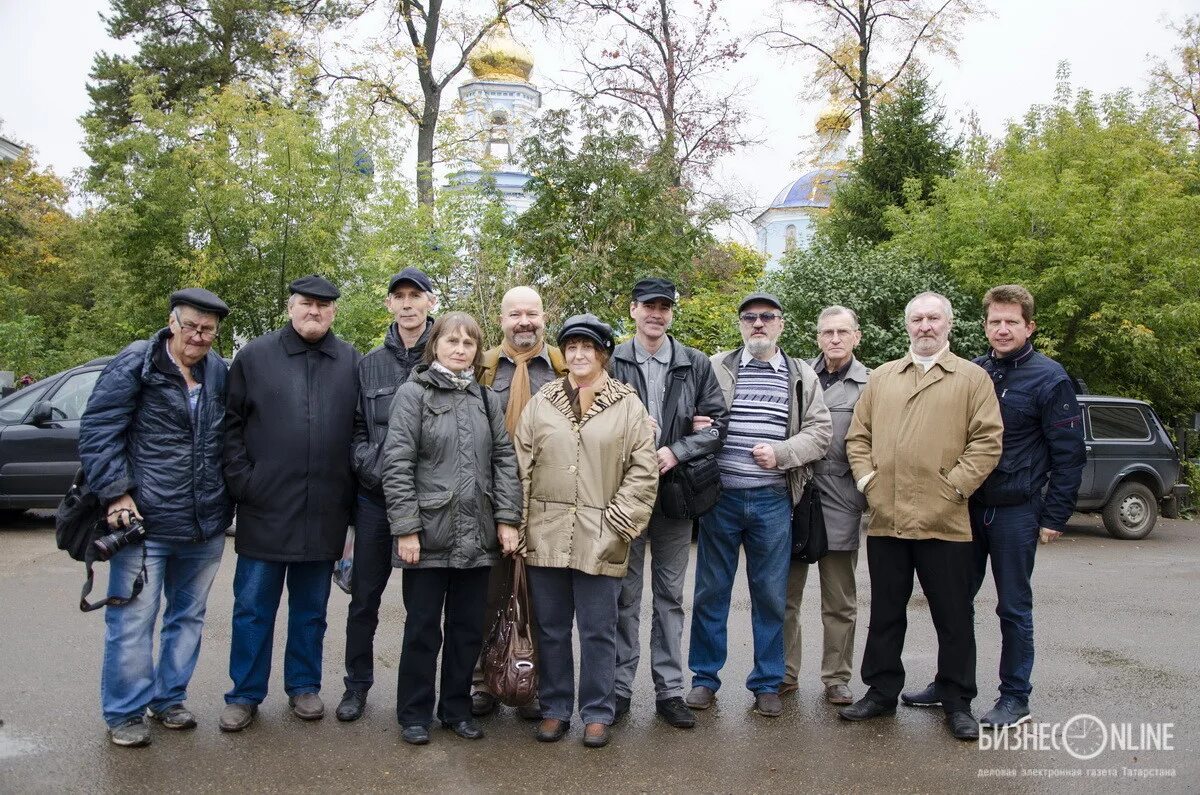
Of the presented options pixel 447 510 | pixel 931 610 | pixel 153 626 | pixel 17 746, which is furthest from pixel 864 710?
pixel 17 746

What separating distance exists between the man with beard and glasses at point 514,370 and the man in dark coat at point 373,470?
0.43 meters

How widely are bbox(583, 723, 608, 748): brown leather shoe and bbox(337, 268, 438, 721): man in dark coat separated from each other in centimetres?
120

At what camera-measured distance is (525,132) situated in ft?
46.1

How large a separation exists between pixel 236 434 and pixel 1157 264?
14388 millimetres

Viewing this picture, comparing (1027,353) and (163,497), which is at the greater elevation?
(1027,353)

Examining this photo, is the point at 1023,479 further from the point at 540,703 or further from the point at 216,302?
the point at 216,302

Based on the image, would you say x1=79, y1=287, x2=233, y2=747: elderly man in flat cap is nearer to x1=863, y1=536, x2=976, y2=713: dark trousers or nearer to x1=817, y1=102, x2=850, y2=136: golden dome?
x1=863, y1=536, x2=976, y2=713: dark trousers

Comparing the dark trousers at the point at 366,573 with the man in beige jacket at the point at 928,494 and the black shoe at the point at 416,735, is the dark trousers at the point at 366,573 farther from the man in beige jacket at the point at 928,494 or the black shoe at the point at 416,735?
the man in beige jacket at the point at 928,494

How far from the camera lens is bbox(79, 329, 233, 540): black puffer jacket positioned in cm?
441

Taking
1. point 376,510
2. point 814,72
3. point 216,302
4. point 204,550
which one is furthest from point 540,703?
point 814,72

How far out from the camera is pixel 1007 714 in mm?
4777

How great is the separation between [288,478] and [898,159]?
17134 millimetres

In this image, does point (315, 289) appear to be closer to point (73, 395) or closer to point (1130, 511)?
point (73, 395)

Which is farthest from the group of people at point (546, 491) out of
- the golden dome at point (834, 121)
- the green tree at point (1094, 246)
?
the golden dome at point (834, 121)
